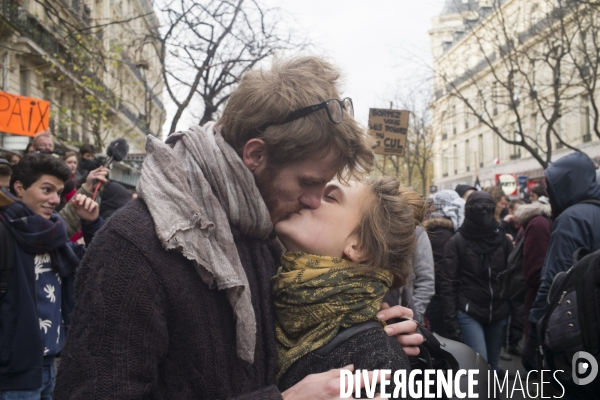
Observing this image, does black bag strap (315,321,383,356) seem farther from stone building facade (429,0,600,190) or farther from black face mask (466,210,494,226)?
stone building facade (429,0,600,190)

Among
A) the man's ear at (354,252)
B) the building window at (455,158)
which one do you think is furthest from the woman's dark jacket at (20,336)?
the building window at (455,158)

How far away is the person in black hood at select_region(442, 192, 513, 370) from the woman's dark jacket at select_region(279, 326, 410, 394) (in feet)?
13.0

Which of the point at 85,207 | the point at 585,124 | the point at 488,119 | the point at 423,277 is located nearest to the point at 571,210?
the point at 423,277

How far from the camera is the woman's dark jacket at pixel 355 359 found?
5.38 ft

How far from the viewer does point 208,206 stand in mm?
1480

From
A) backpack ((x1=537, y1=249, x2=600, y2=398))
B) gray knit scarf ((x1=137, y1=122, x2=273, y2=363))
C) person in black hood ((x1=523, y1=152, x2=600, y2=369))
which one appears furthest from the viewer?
person in black hood ((x1=523, y1=152, x2=600, y2=369))

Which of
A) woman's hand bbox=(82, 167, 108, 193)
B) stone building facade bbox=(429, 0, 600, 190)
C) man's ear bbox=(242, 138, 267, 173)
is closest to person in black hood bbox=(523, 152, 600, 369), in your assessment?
man's ear bbox=(242, 138, 267, 173)

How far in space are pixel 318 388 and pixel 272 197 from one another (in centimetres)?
59

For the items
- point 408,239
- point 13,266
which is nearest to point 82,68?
point 13,266

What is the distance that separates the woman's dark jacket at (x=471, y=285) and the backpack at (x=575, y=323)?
A: 8.67 feet

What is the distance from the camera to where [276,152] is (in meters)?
1.67

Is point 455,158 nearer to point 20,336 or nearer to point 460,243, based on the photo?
point 460,243

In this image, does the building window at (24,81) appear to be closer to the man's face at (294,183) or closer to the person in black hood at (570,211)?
the person in black hood at (570,211)

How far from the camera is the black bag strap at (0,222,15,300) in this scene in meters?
3.30
